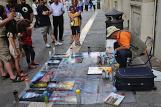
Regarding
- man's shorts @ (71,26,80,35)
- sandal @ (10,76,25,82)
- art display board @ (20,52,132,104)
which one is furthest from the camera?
man's shorts @ (71,26,80,35)

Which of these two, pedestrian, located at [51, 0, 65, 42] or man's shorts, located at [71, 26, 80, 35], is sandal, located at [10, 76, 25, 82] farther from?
pedestrian, located at [51, 0, 65, 42]

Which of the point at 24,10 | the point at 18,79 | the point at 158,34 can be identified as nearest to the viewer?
the point at 18,79

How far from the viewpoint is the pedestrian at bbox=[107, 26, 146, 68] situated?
6.99 metres

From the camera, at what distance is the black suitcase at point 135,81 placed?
6.20 metres

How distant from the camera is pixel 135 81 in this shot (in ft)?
20.4

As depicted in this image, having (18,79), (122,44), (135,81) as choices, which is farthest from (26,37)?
(135,81)

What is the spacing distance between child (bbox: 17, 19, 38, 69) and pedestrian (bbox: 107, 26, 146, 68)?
217cm

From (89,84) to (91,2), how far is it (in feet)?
92.3

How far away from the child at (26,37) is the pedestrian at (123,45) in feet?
7.13

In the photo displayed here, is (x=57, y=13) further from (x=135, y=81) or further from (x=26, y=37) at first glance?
(x=135, y=81)

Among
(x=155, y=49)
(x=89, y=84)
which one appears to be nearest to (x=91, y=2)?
(x=155, y=49)


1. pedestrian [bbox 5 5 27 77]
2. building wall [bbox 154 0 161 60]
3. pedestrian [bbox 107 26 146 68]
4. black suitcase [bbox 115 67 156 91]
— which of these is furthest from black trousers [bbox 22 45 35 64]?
building wall [bbox 154 0 161 60]

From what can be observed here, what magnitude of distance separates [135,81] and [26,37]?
10.8ft

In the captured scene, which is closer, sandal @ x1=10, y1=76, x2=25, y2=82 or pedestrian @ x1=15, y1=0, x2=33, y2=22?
sandal @ x1=10, y1=76, x2=25, y2=82
